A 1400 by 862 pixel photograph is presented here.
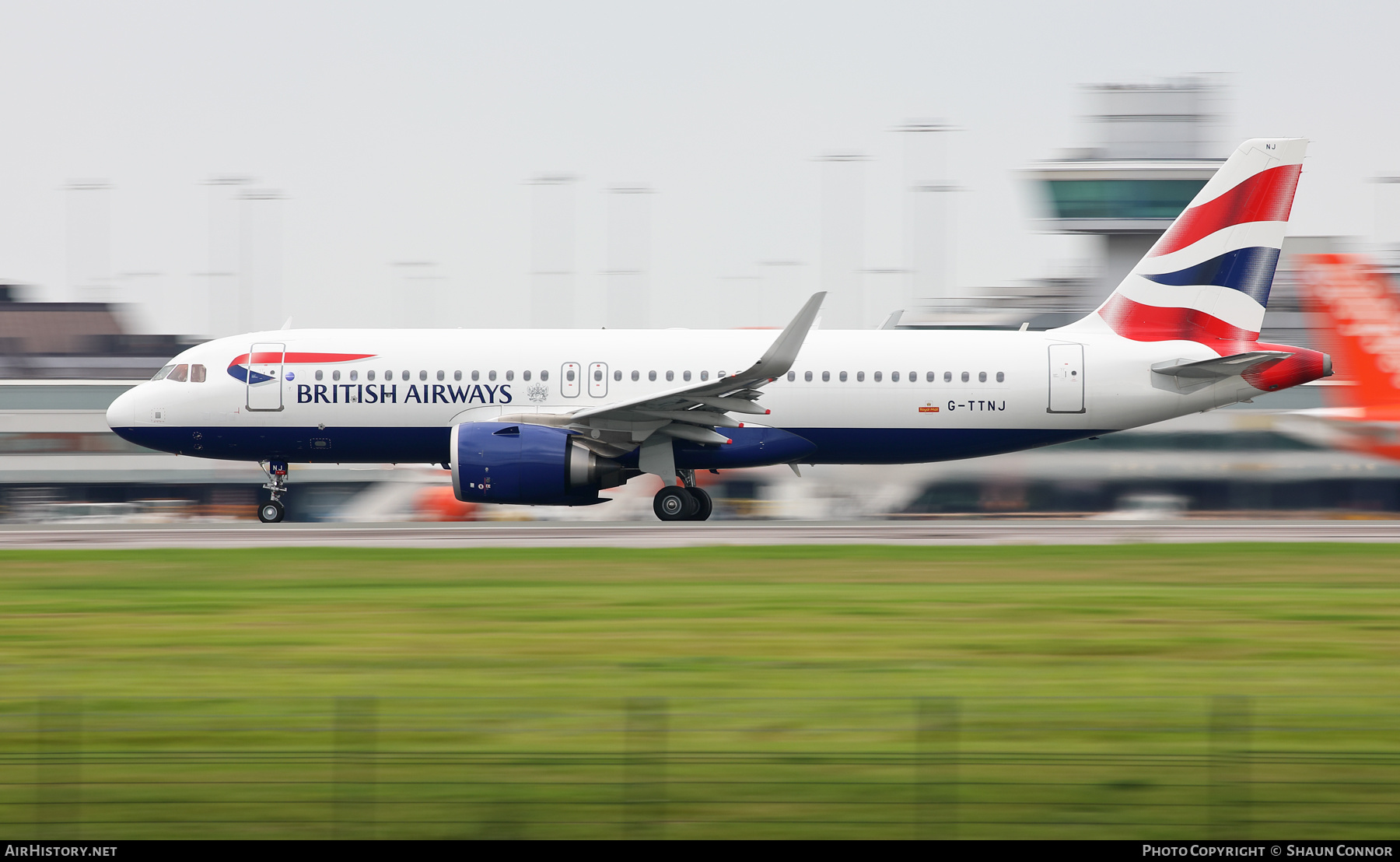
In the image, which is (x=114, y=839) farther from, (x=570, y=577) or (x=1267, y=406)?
(x=1267, y=406)

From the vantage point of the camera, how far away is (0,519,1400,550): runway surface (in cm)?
2092

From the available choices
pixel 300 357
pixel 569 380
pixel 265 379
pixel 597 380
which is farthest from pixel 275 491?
pixel 597 380

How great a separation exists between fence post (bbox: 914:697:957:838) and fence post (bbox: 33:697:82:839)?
3.67 m

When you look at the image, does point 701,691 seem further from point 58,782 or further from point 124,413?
point 124,413

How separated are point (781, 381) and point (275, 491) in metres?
9.84

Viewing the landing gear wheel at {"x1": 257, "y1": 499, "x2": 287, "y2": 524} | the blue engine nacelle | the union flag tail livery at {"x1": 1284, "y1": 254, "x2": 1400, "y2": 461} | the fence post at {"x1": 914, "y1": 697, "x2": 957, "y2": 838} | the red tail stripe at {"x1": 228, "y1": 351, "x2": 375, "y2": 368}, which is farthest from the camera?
the union flag tail livery at {"x1": 1284, "y1": 254, "x2": 1400, "y2": 461}

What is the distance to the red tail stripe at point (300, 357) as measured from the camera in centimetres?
2494

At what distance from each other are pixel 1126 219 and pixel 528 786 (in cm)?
4013

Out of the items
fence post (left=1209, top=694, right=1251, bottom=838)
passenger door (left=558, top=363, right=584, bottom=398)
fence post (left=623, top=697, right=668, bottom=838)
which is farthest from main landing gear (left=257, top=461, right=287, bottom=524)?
fence post (left=1209, top=694, right=1251, bottom=838)

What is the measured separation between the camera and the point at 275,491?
25891 millimetres

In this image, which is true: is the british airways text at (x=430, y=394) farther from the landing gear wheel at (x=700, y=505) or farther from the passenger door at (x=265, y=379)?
the landing gear wheel at (x=700, y=505)

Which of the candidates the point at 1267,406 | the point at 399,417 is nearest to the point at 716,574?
the point at 399,417

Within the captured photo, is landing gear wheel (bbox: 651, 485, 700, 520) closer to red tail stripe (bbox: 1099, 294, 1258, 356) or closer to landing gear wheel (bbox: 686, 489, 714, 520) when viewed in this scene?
Result: landing gear wheel (bbox: 686, 489, 714, 520)

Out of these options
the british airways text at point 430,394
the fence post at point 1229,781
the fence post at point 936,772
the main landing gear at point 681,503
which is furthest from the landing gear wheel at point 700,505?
the fence post at point 1229,781
